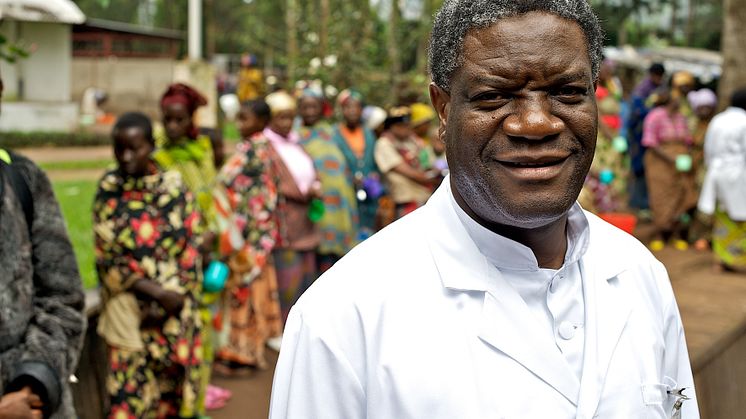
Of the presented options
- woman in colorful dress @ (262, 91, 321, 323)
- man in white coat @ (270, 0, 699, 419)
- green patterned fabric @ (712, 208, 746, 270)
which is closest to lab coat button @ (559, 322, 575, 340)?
man in white coat @ (270, 0, 699, 419)

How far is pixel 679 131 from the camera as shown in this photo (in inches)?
421

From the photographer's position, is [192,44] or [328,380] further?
[192,44]

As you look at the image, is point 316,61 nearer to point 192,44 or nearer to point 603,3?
point 192,44

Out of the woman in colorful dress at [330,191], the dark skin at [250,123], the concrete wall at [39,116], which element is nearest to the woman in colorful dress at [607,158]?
the woman in colorful dress at [330,191]

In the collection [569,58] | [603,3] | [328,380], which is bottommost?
[328,380]

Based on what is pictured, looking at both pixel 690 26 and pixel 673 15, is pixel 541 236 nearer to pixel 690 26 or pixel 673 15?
pixel 673 15

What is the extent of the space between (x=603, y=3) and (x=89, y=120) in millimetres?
12433

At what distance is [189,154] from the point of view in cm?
571

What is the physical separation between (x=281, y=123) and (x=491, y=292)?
534 centimetres

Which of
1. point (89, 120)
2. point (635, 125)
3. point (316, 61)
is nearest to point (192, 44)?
point (316, 61)

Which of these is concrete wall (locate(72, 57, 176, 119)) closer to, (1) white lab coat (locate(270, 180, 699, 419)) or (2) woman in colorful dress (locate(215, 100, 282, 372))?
(2) woman in colorful dress (locate(215, 100, 282, 372))

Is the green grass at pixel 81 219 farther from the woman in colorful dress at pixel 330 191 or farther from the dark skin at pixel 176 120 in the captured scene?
the woman in colorful dress at pixel 330 191

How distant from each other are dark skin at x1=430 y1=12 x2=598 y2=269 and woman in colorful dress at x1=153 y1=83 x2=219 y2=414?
391 cm

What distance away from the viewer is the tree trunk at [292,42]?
11570mm
